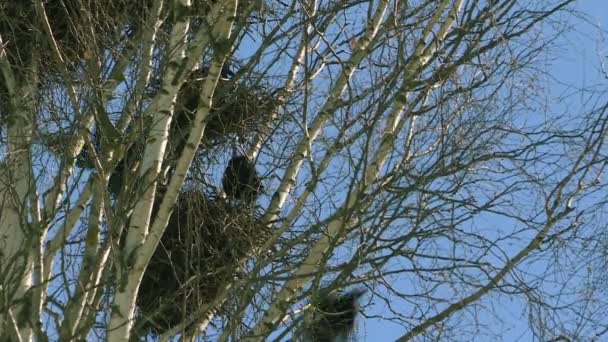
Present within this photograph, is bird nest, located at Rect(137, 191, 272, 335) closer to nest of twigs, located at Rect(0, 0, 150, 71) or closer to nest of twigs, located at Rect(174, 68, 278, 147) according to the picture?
nest of twigs, located at Rect(174, 68, 278, 147)

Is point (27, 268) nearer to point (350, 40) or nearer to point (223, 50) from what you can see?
point (223, 50)

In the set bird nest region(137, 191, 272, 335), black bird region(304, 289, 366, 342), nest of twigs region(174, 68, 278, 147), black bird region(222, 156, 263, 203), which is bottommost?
black bird region(304, 289, 366, 342)

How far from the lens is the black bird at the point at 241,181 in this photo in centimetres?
577

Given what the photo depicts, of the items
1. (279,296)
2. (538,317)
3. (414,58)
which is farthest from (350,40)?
(538,317)

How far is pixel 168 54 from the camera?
4363 millimetres

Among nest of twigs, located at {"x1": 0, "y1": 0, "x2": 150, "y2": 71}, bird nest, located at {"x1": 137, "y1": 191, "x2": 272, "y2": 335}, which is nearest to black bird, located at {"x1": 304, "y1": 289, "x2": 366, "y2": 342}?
bird nest, located at {"x1": 137, "y1": 191, "x2": 272, "y2": 335}

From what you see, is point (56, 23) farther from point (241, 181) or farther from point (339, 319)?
point (339, 319)

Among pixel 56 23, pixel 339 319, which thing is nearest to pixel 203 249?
pixel 339 319

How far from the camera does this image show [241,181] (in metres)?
5.88

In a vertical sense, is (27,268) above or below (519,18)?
below

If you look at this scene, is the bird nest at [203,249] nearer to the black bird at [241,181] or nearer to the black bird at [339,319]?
the black bird at [241,181]

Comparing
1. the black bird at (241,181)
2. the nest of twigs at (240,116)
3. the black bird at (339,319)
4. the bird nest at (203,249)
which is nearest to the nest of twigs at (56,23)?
the nest of twigs at (240,116)

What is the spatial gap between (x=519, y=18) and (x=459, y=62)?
2.12 feet

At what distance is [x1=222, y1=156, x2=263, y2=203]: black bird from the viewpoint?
18.9ft
